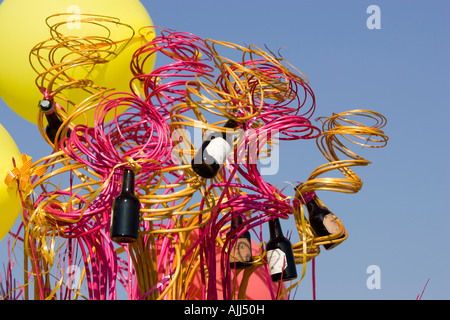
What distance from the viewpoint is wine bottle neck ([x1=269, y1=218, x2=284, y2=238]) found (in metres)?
2.55

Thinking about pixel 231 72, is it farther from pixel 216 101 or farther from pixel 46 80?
pixel 46 80

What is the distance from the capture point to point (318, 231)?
2633mm

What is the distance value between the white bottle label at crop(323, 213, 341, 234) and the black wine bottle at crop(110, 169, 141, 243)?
0.77 meters

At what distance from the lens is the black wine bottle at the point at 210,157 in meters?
2.19

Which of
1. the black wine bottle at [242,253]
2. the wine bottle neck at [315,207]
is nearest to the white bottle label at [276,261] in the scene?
the black wine bottle at [242,253]

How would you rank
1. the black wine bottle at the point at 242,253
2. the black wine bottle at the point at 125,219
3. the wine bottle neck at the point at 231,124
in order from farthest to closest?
the black wine bottle at the point at 242,253, the wine bottle neck at the point at 231,124, the black wine bottle at the point at 125,219

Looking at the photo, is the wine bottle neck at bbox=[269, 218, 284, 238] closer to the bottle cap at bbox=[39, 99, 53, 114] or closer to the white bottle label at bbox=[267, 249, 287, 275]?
the white bottle label at bbox=[267, 249, 287, 275]

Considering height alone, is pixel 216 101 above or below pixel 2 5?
below

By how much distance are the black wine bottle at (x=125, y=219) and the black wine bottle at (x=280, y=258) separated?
56 centimetres

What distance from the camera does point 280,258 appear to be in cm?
248

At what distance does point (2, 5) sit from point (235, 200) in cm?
127

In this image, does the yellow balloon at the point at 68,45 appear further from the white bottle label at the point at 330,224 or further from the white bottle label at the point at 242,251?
the white bottle label at the point at 330,224

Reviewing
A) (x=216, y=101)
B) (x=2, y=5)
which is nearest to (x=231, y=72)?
(x=216, y=101)
